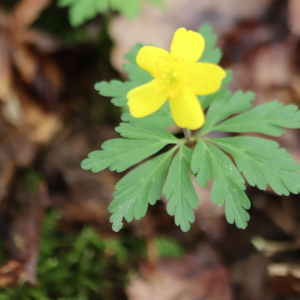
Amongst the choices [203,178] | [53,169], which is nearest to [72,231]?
[53,169]

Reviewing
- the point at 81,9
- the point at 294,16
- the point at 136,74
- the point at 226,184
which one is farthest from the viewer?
the point at 294,16

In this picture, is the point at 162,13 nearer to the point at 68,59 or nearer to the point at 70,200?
the point at 68,59

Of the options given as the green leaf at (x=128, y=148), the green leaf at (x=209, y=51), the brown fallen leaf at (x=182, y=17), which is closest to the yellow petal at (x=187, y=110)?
the green leaf at (x=128, y=148)

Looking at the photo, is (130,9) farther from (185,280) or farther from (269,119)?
(185,280)

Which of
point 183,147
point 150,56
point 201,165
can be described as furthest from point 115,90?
point 201,165

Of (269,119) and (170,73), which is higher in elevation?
(170,73)

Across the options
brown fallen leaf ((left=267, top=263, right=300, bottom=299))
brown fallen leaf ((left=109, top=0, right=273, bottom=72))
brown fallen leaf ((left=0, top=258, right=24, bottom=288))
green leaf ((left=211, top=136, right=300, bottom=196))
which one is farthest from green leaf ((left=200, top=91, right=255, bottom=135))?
brown fallen leaf ((left=109, top=0, right=273, bottom=72))
